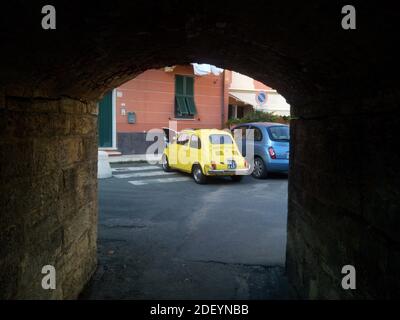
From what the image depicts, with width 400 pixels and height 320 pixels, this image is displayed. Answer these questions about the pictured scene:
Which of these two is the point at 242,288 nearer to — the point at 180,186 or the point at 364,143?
the point at 364,143

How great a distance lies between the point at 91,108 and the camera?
3998 millimetres

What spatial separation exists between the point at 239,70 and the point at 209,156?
6.32 m

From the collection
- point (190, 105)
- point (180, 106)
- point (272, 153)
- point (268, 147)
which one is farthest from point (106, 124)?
point (272, 153)

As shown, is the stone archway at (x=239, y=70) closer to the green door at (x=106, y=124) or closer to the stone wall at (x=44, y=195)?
the stone wall at (x=44, y=195)

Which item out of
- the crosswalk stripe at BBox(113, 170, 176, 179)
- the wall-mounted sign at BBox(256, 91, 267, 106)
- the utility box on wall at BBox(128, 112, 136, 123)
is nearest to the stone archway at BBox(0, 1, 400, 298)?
the crosswalk stripe at BBox(113, 170, 176, 179)

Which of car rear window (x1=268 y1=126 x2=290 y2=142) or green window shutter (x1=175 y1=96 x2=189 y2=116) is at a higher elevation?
green window shutter (x1=175 y1=96 x2=189 y2=116)

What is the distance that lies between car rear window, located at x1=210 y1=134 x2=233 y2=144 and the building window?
22.9 ft

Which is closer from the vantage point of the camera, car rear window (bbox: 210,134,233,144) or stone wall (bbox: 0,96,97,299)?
stone wall (bbox: 0,96,97,299)

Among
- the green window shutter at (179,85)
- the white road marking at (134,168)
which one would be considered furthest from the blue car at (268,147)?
the green window shutter at (179,85)

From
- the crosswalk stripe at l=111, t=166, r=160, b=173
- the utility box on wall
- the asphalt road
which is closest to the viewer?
the asphalt road

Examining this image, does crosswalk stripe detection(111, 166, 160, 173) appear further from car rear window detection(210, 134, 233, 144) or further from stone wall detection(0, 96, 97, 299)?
stone wall detection(0, 96, 97, 299)

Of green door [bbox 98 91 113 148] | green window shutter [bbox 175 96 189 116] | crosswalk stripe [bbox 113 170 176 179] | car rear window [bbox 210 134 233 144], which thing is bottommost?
crosswalk stripe [bbox 113 170 176 179]

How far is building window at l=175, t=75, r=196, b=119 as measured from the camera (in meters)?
17.2
